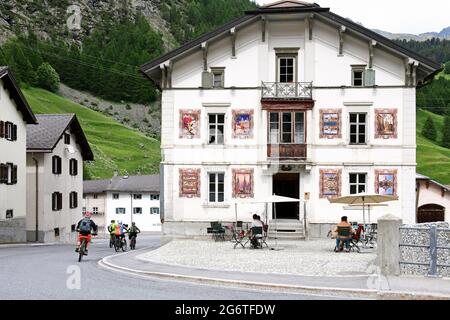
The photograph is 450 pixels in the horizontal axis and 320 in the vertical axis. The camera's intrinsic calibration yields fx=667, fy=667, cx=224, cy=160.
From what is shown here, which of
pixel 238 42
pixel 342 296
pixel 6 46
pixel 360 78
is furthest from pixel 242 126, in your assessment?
pixel 6 46

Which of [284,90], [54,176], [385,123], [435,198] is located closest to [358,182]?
[385,123]

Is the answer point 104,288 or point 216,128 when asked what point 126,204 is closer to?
point 216,128

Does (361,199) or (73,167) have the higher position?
(73,167)

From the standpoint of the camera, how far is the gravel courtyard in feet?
65.0

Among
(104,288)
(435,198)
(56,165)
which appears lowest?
(104,288)

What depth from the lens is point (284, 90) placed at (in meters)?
35.0

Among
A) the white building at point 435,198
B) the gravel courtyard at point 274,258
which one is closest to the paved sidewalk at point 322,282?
the gravel courtyard at point 274,258

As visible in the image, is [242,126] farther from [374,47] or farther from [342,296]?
[342,296]

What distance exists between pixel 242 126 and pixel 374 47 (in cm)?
794

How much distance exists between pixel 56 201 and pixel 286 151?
24747 millimetres

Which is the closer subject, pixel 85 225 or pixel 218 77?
pixel 85 225

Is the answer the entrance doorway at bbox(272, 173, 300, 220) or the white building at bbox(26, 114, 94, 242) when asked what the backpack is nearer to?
the entrance doorway at bbox(272, 173, 300, 220)

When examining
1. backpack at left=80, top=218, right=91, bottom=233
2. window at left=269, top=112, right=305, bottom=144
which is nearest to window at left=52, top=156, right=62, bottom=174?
window at left=269, top=112, right=305, bottom=144

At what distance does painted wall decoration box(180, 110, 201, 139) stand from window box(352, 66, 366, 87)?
8319 mm
